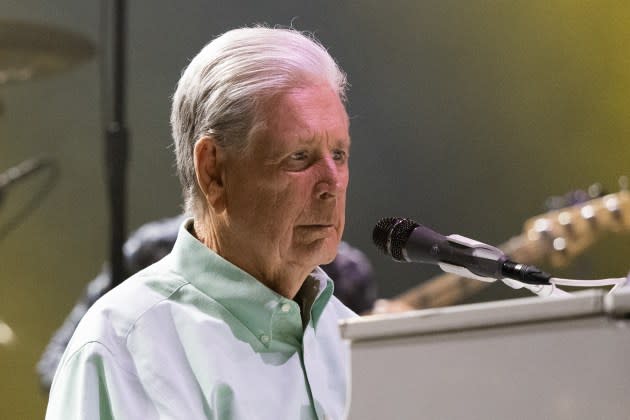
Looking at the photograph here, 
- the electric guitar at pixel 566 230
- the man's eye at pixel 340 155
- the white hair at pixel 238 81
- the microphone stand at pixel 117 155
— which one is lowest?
the electric guitar at pixel 566 230

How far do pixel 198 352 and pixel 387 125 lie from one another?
248 cm

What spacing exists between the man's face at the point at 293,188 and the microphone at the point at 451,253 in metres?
0.16

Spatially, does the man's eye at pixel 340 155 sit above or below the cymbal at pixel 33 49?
above

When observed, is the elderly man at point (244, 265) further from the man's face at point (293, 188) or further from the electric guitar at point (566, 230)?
the electric guitar at point (566, 230)

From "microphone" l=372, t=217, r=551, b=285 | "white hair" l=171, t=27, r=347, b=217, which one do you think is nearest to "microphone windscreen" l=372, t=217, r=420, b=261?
"microphone" l=372, t=217, r=551, b=285

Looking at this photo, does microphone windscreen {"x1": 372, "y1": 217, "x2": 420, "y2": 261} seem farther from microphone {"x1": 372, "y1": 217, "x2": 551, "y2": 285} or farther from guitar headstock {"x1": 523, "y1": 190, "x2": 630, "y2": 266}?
guitar headstock {"x1": 523, "y1": 190, "x2": 630, "y2": 266}

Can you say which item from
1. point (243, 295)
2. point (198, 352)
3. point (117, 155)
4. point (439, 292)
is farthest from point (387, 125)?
point (198, 352)

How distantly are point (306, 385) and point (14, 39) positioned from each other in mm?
2340

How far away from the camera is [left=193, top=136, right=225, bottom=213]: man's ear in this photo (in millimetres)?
1478

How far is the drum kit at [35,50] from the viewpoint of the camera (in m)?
3.31

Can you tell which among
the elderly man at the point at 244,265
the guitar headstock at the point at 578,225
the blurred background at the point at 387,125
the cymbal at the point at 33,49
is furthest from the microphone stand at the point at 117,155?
the guitar headstock at the point at 578,225

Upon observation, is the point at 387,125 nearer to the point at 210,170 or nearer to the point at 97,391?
the point at 210,170

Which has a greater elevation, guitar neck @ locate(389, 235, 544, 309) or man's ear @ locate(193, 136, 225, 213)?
man's ear @ locate(193, 136, 225, 213)

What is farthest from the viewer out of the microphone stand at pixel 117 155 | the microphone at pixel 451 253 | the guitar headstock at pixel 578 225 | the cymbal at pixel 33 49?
the cymbal at pixel 33 49
